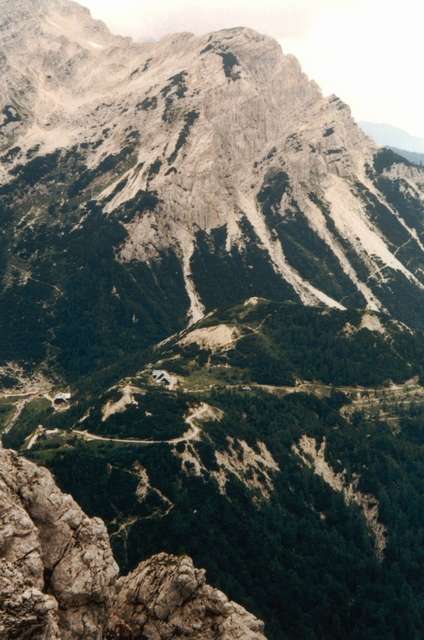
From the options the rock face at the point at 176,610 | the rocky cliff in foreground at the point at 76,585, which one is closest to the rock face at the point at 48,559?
the rocky cliff in foreground at the point at 76,585

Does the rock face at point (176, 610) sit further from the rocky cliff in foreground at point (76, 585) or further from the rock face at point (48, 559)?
the rock face at point (48, 559)

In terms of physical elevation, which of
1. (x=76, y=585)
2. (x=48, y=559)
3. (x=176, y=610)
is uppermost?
(x=48, y=559)

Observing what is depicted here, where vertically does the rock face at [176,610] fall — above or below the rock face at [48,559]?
below

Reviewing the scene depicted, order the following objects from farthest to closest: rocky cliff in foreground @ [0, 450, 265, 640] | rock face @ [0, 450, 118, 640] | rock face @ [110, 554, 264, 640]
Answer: rock face @ [110, 554, 264, 640] → rocky cliff in foreground @ [0, 450, 265, 640] → rock face @ [0, 450, 118, 640]

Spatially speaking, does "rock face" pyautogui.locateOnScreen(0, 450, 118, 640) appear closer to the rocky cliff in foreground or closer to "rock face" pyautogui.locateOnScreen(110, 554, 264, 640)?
the rocky cliff in foreground

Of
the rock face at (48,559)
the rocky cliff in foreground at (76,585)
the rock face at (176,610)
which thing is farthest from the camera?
the rock face at (176,610)

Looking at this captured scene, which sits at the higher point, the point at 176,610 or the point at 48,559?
the point at 48,559

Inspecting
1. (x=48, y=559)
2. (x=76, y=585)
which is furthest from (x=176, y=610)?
(x=48, y=559)

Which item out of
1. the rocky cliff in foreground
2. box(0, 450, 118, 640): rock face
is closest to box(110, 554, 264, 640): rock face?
the rocky cliff in foreground

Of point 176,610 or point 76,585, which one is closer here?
point 76,585

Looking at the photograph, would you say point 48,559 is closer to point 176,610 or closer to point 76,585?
point 76,585
